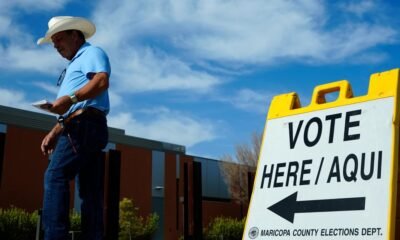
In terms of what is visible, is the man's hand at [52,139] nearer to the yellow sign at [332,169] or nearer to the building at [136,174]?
the yellow sign at [332,169]

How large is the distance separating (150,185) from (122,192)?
3529 mm

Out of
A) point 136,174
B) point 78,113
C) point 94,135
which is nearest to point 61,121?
point 78,113

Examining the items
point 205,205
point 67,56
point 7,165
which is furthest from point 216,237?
point 67,56

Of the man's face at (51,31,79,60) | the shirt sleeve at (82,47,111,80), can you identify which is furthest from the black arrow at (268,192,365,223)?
the man's face at (51,31,79,60)

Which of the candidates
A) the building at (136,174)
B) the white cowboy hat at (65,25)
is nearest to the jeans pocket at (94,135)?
the white cowboy hat at (65,25)

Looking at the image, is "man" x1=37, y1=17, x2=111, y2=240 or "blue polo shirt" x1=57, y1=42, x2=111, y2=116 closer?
"man" x1=37, y1=17, x2=111, y2=240

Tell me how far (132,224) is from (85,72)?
3109 cm

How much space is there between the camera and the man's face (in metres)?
3.79

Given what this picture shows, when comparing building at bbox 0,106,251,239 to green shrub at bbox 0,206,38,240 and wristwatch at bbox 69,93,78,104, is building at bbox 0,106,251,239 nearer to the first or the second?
green shrub at bbox 0,206,38,240

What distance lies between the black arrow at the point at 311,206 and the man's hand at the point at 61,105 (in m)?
1.41

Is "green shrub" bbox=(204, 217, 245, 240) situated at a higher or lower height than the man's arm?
lower

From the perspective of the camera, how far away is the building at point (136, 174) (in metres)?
29.0

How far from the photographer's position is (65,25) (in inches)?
146

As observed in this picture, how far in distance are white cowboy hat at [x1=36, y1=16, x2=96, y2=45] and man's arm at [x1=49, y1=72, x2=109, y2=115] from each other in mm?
456
